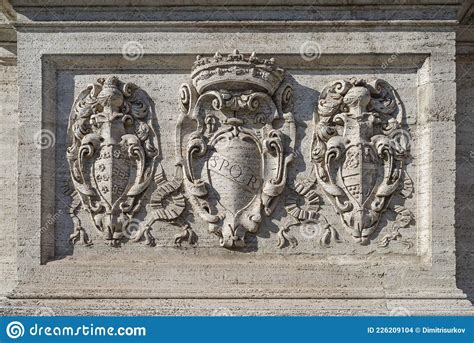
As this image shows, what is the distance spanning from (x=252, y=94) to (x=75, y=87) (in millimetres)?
1819

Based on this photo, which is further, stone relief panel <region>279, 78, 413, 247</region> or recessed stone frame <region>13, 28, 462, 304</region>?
stone relief panel <region>279, 78, 413, 247</region>

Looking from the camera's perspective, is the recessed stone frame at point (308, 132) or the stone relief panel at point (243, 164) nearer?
the recessed stone frame at point (308, 132)

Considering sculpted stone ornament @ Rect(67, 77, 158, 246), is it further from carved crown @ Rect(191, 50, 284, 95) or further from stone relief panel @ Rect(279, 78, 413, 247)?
stone relief panel @ Rect(279, 78, 413, 247)

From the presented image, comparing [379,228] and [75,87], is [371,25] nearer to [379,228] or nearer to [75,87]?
[379,228]

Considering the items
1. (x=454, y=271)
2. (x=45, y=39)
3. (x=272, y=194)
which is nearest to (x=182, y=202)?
(x=272, y=194)

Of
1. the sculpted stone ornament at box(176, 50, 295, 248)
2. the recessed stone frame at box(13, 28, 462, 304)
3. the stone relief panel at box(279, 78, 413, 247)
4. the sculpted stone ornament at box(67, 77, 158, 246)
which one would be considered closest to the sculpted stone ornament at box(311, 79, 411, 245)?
the stone relief panel at box(279, 78, 413, 247)

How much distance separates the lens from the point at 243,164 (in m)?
8.83

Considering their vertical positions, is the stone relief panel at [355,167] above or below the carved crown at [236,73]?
below

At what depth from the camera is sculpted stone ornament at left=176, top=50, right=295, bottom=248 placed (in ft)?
29.0

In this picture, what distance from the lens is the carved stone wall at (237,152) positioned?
8.81m

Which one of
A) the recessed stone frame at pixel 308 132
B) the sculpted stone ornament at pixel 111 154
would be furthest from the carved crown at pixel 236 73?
the sculpted stone ornament at pixel 111 154

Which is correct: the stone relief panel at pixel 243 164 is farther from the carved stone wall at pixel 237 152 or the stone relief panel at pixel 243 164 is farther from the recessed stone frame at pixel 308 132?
the recessed stone frame at pixel 308 132

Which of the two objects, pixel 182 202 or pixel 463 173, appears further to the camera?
pixel 463 173

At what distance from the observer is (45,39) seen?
29.6 feet
